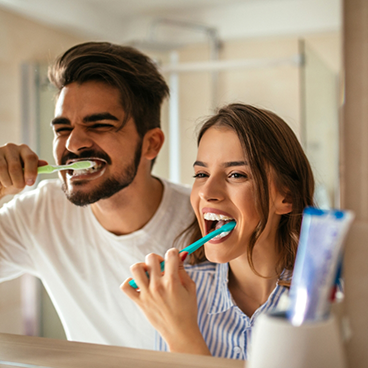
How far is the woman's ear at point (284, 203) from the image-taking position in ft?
2.01

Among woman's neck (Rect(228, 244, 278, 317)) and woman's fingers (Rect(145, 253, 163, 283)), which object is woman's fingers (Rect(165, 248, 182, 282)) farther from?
woman's neck (Rect(228, 244, 278, 317))

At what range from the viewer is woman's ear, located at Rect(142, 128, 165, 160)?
0.83 m

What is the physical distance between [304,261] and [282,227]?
361 millimetres

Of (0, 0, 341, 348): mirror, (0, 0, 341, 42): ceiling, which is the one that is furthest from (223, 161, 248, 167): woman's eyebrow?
(0, 0, 341, 42): ceiling

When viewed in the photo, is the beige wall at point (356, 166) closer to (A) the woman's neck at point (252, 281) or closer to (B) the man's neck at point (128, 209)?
(A) the woman's neck at point (252, 281)

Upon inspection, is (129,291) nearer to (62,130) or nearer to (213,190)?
(213,190)

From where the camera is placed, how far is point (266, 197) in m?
0.58

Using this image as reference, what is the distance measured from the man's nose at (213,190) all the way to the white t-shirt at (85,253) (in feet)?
0.74

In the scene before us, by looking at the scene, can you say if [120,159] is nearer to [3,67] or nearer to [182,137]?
[3,67]

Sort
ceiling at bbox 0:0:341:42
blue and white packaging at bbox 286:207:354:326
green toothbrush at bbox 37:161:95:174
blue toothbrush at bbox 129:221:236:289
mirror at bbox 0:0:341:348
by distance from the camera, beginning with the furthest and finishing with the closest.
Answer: ceiling at bbox 0:0:341:42, mirror at bbox 0:0:341:348, green toothbrush at bbox 37:161:95:174, blue toothbrush at bbox 129:221:236:289, blue and white packaging at bbox 286:207:354:326

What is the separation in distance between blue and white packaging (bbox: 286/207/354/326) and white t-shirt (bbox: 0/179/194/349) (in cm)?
48

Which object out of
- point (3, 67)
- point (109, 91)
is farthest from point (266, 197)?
point (3, 67)

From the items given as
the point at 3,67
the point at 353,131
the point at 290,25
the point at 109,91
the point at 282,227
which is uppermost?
the point at 290,25

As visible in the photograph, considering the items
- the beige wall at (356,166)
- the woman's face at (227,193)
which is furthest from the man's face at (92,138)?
the beige wall at (356,166)
